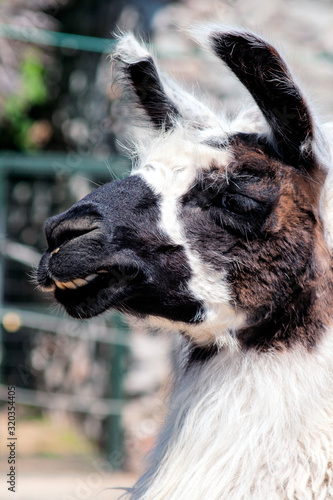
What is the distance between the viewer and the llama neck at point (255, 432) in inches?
71.1

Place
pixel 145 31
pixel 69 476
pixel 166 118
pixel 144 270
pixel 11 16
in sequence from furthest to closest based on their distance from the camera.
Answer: pixel 11 16 → pixel 145 31 → pixel 69 476 → pixel 166 118 → pixel 144 270

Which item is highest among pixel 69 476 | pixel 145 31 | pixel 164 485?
pixel 164 485

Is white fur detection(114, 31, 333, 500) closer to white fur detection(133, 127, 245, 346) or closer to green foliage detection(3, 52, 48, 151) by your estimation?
white fur detection(133, 127, 245, 346)

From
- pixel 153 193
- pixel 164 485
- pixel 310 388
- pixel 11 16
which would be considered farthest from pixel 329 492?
pixel 11 16

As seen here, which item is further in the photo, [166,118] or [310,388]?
[166,118]

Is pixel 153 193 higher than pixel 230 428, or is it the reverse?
pixel 153 193

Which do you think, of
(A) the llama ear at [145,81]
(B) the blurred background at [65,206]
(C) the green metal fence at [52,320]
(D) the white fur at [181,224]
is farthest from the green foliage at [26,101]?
(D) the white fur at [181,224]

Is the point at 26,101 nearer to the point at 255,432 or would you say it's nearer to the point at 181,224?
the point at 181,224

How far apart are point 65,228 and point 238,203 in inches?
20.3

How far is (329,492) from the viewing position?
5.78 feet

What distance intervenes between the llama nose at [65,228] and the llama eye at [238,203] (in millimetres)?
396

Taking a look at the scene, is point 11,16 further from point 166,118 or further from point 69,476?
point 166,118

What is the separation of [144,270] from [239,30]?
730 mm

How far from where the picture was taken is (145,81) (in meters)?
2.29
